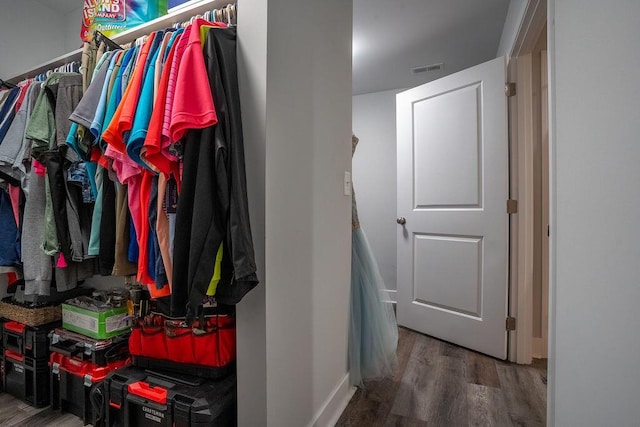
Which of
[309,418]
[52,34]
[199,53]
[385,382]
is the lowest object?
[385,382]

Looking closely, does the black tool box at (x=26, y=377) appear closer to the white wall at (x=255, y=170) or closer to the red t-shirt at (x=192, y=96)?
the white wall at (x=255, y=170)

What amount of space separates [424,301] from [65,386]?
7.89ft

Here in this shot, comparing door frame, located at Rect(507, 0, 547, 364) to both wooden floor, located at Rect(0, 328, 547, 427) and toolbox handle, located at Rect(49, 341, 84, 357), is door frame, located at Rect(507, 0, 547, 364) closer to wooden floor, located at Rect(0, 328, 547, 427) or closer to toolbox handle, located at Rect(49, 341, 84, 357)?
wooden floor, located at Rect(0, 328, 547, 427)

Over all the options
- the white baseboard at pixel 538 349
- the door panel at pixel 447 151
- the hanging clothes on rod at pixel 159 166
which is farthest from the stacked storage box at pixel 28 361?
the white baseboard at pixel 538 349

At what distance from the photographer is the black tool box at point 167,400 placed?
1.00 meters

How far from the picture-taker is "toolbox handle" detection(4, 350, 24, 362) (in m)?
1.60

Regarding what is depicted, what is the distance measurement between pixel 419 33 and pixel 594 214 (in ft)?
6.88

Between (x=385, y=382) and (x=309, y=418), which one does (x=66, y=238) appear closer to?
(x=309, y=418)

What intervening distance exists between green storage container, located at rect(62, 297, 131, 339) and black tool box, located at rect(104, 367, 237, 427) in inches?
12.7

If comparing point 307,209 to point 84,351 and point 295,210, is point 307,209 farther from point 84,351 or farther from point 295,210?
point 84,351

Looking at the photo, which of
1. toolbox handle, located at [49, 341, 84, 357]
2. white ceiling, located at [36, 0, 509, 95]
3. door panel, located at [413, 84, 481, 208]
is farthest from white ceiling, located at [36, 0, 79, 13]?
door panel, located at [413, 84, 481, 208]

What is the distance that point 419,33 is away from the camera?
2350 mm

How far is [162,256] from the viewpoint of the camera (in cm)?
92

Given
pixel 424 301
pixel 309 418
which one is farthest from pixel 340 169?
pixel 424 301
